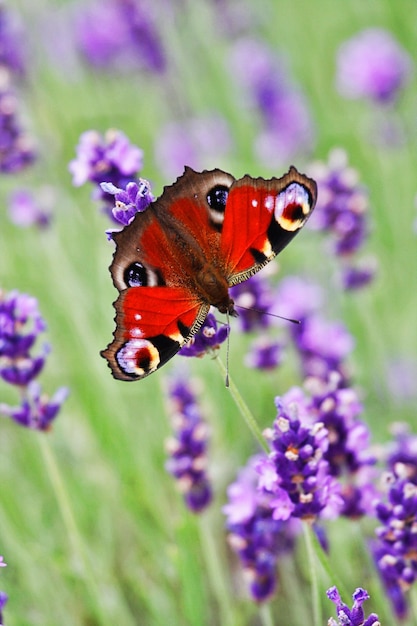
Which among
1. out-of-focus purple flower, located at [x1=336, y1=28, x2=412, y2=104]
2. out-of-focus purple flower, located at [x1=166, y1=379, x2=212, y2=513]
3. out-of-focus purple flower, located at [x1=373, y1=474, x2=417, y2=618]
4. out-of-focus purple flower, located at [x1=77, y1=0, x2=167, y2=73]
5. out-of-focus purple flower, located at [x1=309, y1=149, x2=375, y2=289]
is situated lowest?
out-of-focus purple flower, located at [x1=373, y1=474, x2=417, y2=618]

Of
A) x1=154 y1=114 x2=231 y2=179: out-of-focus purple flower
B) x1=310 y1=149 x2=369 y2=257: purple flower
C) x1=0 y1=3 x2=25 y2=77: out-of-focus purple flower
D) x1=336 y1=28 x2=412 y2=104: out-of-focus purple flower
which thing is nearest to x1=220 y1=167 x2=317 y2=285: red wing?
x1=310 y1=149 x2=369 y2=257: purple flower

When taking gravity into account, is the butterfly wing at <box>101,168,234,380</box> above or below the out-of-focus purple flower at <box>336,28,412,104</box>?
below

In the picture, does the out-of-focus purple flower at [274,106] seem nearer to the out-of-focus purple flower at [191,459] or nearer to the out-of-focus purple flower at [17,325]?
the out-of-focus purple flower at [191,459]

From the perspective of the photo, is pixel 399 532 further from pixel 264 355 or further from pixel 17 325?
pixel 17 325

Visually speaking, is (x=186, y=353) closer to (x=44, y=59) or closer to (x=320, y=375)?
(x=320, y=375)

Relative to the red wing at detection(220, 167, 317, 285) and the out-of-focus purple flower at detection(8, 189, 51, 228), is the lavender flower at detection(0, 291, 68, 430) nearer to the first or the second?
the red wing at detection(220, 167, 317, 285)

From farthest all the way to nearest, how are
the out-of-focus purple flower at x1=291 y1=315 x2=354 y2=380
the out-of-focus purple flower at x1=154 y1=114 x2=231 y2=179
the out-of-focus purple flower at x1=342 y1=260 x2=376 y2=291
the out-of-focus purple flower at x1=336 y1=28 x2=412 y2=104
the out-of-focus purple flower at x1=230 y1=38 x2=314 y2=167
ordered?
the out-of-focus purple flower at x1=154 y1=114 x2=231 y2=179 < the out-of-focus purple flower at x1=230 y1=38 x2=314 y2=167 < the out-of-focus purple flower at x1=336 y1=28 x2=412 y2=104 < the out-of-focus purple flower at x1=342 y1=260 x2=376 y2=291 < the out-of-focus purple flower at x1=291 y1=315 x2=354 y2=380

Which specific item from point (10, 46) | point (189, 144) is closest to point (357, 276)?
point (10, 46)

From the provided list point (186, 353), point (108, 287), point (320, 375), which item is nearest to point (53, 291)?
point (108, 287)
